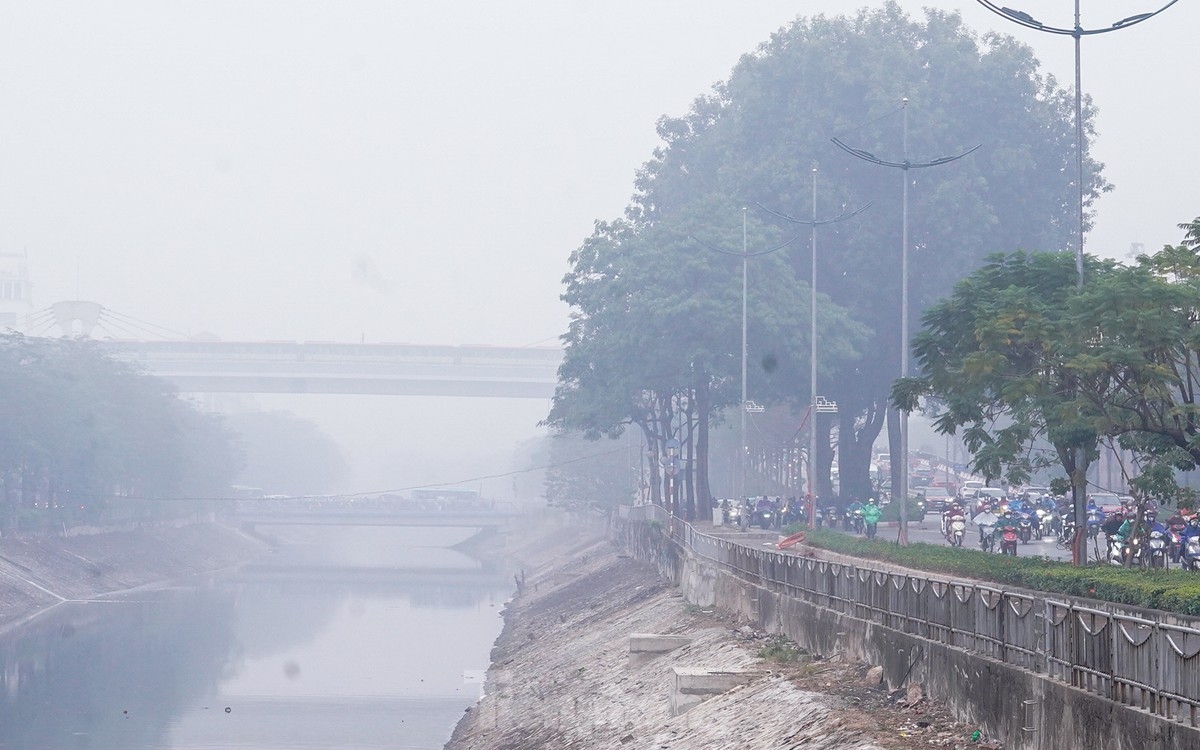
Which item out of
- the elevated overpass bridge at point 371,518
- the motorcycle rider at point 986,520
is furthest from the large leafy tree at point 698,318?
the elevated overpass bridge at point 371,518

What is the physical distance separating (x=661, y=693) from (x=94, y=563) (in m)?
67.9

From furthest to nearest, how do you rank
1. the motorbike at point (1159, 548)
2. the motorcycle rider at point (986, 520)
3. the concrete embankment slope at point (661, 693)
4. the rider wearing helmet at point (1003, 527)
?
the motorcycle rider at point (986, 520) → the rider wearing helmet at point (1003, 527) → the motorbike at point (1159, 548) → the concrete embankment slope at point (661, 693)

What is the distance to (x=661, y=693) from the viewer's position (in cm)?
2975

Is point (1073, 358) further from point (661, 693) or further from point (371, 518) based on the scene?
point (371, 518)

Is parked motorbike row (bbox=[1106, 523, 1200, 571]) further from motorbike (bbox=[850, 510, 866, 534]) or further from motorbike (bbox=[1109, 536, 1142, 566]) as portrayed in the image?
motorbike (bbox=[850, 510, 866, 534])

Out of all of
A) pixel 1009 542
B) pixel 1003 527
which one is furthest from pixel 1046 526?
pixel 1009 542

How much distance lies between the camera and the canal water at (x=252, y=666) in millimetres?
46750

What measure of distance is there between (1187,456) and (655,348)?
35.4 metres

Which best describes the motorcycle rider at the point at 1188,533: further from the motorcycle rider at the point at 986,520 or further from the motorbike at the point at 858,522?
the motorbike at the point at 858,522

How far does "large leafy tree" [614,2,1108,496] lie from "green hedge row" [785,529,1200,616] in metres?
26.0

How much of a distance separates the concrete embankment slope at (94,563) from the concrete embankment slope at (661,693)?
24828mm

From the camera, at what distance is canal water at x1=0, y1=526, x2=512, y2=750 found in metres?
46.8

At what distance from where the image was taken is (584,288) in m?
70.4

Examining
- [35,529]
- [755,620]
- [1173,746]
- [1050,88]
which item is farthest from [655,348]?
[1173,746]
